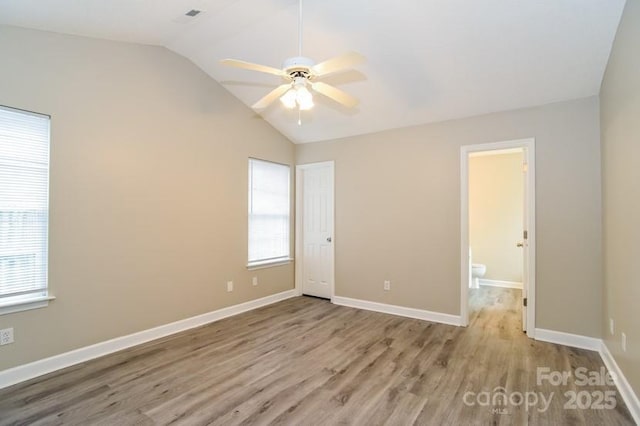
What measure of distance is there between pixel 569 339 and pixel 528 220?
1.28m

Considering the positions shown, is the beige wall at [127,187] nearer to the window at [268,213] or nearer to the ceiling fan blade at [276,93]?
the window at [268,213]

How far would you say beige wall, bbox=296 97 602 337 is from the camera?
10.6ft

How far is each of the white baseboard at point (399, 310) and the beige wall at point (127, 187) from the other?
4.94 ft

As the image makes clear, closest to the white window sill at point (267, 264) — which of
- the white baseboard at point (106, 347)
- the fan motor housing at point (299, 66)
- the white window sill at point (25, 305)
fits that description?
the white baseboard at point (106, 347)

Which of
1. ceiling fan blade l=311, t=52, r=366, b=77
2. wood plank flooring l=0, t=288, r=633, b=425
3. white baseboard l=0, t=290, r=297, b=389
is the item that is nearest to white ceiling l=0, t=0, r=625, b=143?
ceiling fan blade l=311, t=52, r=366, b=77

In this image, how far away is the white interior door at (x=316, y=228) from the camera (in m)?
5.13

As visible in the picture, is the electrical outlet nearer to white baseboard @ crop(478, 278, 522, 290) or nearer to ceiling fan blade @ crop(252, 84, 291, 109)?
ceiling fan blade @ crop(252, 84, 291, 109)

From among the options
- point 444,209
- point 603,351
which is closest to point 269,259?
point 444,209

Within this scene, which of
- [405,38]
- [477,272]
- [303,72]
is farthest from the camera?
[477,272]

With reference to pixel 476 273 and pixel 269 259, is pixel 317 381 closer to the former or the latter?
pixel 269 259

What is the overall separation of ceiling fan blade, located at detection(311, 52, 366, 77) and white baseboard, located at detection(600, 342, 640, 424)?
2.88 m

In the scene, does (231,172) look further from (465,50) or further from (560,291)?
(560,291)

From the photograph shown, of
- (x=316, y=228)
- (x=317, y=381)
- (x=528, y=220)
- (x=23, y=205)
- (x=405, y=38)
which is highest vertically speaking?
(x=405, y=38)

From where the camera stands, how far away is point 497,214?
6.11 m
